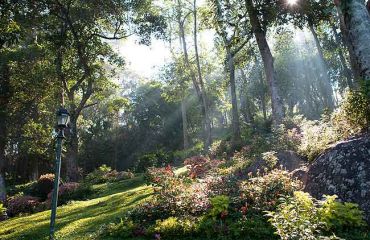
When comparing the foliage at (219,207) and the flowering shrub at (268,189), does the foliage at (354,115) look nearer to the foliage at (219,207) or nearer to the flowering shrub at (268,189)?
the flowering shrub at (268,189)

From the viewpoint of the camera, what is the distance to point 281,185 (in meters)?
9.30

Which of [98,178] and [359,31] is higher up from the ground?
[359,31]

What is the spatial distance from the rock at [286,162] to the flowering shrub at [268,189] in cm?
138

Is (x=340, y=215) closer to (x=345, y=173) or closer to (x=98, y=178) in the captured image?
(x=345, y=173)

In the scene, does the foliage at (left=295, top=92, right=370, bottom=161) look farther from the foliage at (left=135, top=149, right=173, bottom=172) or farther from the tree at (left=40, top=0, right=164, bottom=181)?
the foliage at (left=135, top=149, right=173, bottom=172)

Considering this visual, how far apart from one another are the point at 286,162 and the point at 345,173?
11.3 ft

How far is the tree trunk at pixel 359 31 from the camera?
398 inches

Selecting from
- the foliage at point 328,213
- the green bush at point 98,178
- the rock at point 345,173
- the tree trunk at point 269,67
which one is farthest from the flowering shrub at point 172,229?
the green bush at point 98,178

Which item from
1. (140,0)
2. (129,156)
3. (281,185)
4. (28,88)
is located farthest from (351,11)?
(129,156)

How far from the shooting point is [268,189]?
30.5ft

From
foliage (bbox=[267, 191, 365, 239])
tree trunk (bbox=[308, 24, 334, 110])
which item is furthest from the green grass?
tree trunk (bbox=[308, 24, 334, 110])

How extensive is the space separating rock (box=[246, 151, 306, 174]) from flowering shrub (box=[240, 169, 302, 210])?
1.38 meters

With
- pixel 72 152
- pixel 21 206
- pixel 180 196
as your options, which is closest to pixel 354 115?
pixel 180 196

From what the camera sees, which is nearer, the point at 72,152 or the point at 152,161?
the point at 72,152
